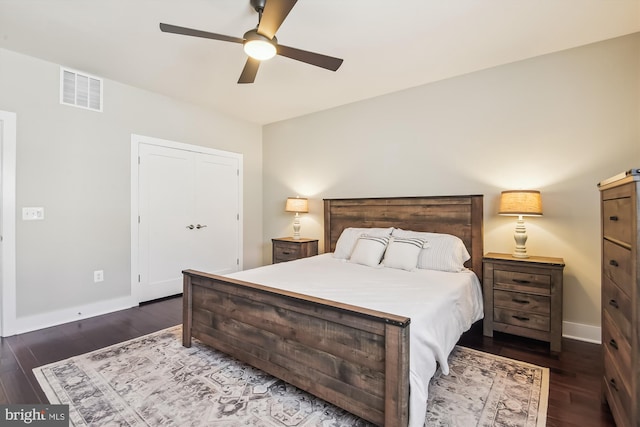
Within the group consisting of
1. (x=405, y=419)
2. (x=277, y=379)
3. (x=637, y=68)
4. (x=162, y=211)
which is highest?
(x=637, y=68)

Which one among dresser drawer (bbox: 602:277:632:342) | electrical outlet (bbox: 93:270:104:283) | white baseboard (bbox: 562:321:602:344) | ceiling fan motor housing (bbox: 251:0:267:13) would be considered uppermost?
ceiling fan motor housing (bbox: 251:0:267:13)

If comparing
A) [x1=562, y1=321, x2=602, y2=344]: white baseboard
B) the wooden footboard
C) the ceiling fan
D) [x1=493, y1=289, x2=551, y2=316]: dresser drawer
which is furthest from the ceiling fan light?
[x1=562, y1=321, x2=602, y2=344]: white baseboard

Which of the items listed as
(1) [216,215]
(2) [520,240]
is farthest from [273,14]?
(1) [216,215]

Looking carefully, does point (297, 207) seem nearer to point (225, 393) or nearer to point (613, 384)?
point (225, 393)

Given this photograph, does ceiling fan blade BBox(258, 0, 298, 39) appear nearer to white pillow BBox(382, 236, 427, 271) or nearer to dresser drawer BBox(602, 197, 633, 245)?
dresser drawer BBox(602, 197, 633, 245)

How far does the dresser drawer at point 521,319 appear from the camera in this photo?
258cm

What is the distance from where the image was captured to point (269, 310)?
2.00 metres

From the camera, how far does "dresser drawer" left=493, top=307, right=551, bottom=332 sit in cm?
258

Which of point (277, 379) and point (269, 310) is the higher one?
point (269, 310)

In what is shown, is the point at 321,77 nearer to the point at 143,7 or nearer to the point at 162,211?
the point at 143,7

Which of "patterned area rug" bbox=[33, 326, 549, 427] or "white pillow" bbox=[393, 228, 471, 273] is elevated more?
"white pillow" bbox=[393, 228, 471, 273]

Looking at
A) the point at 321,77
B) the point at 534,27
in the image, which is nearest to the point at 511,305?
the point at 534,27

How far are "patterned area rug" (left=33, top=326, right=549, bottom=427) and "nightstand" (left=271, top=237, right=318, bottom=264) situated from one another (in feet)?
6.43

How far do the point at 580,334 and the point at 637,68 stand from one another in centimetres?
233
